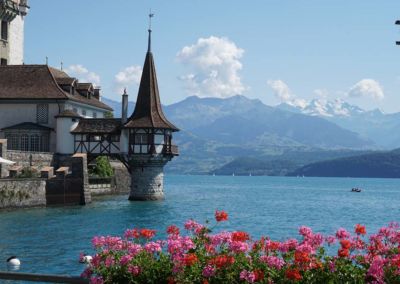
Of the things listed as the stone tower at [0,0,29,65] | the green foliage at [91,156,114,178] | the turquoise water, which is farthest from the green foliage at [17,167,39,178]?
the stone tower at [0,0,29,65]

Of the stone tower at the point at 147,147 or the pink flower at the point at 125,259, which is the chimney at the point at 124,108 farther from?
the pink flower at the point at 125,259

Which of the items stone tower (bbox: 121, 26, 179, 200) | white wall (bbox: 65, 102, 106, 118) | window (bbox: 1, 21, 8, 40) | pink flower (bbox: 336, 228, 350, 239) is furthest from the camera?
window (bbox: 1, 21, 8, 40)

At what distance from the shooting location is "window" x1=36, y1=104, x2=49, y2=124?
207ft

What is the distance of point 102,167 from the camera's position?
6962 centimetres

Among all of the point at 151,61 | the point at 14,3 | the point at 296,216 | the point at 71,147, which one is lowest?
the point at 296,216

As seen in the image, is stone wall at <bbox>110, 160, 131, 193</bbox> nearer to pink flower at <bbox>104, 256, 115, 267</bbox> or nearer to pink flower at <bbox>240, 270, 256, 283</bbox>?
pink flower at <bbox>104, 256, 115, 267</bbox>

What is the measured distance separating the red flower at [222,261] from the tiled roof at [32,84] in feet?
177

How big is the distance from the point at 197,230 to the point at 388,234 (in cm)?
315

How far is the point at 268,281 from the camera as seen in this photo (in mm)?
9812

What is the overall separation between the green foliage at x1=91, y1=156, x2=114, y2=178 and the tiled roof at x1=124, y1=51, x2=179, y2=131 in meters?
8.98

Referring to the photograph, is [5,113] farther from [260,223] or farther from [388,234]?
[388,234]

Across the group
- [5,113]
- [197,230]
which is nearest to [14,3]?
[5,113]

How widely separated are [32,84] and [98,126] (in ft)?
25.9

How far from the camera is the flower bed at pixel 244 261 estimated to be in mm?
9789
